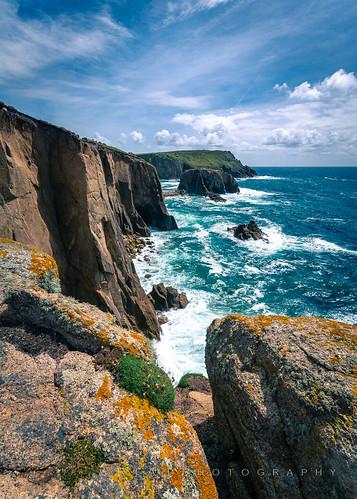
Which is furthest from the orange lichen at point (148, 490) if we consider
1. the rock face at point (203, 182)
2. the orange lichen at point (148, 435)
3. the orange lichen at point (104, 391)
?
the rock face at point (203, 182)

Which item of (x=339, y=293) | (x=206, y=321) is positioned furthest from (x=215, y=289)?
(x=339, y=293)

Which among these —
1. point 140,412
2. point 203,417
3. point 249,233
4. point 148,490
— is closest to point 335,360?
point 140,412

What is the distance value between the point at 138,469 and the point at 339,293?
130ft

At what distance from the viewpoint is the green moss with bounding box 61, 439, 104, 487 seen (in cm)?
512

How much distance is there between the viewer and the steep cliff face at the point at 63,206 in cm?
1573

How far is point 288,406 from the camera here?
23.8ft

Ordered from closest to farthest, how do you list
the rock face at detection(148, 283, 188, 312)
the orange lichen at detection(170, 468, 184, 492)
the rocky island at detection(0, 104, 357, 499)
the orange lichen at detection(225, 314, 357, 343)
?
the rocky island at detection(0, 104, 357, 499)
the orange lichen at detection(170, 468, 184, 492)
the orange lichen at detection(225, 314, 357, 343)
the rock face at detection(148, 283, 188, 312)

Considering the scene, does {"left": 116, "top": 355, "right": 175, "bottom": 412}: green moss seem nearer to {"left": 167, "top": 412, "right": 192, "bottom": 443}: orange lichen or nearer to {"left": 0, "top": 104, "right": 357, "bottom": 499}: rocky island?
{"left": 0, "top": 104, "right": 357, "bottom": 499}: rocky island

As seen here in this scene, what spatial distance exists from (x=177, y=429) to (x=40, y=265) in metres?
7.06

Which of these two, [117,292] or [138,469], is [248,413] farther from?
[117,292]

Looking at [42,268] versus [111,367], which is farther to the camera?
[42,268]

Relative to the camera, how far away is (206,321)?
29344 mm

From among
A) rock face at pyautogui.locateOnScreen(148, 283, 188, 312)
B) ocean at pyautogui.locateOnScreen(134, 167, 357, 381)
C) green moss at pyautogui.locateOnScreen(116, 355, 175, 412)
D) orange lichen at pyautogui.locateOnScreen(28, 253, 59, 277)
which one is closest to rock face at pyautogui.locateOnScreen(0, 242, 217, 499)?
green moss at pyautogui.locateOnScreen(116, 355, 175, 412)

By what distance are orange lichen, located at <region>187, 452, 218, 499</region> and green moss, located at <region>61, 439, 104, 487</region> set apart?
2.08m
